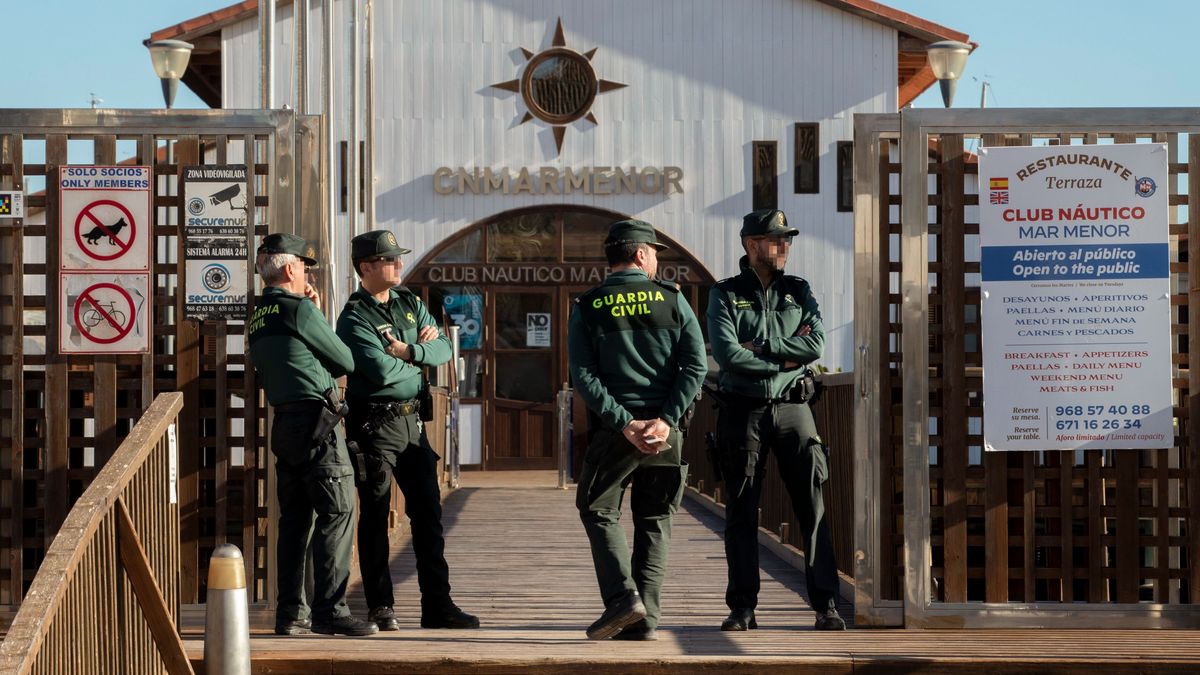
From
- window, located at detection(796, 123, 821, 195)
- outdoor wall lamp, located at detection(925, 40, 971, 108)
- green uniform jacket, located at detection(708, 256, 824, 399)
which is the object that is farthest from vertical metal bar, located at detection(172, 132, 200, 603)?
window, located at detection(796, 123, 821, 195)

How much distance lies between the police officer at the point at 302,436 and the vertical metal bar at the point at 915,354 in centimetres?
251

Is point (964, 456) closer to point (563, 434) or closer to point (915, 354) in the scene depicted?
point (915, 354)

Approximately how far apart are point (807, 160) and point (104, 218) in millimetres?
19394

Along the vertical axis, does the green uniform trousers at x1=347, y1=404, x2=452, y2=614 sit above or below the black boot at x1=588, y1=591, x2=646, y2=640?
above

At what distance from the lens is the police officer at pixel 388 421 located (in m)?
8.23

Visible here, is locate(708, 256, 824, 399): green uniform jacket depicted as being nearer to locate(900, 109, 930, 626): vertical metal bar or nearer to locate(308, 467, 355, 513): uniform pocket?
locate(900, 109, 930, 626): vertical metal bar

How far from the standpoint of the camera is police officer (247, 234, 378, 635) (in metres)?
7.95

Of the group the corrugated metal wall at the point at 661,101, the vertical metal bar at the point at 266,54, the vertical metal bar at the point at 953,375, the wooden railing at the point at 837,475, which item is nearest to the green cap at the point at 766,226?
the vertical metal bar at the point at 953,375

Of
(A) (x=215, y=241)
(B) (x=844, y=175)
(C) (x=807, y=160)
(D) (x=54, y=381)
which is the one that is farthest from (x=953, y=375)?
(B) (x=844, y=175)

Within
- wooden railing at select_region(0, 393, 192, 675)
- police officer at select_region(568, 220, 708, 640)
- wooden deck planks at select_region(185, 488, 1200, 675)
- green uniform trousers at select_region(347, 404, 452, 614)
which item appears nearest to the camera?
wooden railing at select_region(0, 393, 192, 675)

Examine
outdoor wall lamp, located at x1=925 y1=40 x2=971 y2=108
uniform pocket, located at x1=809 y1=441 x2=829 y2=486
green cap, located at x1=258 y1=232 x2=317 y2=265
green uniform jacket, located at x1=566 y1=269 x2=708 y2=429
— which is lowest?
uniform pocket, located at x1=809 y1=441 x2=829 y2=486

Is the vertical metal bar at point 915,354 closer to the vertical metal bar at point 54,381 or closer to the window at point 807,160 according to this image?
the vertical metal bar at point 54,381

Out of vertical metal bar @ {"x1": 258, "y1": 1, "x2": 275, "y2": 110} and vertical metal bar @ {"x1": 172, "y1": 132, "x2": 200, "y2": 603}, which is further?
vertical metal bar @ {"x1": 258, "y1": 1, "x2": 275, "y2": 110}

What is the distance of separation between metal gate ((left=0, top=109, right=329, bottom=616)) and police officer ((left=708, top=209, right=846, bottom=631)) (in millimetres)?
2026
